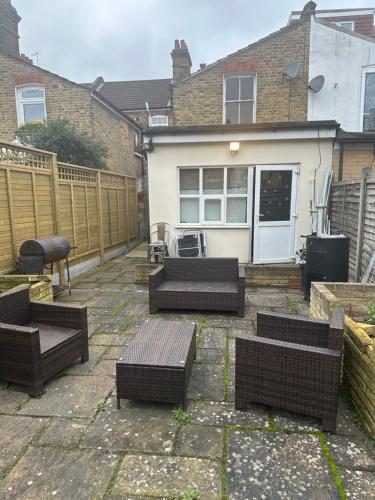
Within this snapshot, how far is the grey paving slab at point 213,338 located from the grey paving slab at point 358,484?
1854 mm

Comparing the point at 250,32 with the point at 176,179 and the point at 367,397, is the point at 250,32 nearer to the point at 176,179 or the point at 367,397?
the point at 176,179

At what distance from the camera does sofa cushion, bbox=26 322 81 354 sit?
2.95m

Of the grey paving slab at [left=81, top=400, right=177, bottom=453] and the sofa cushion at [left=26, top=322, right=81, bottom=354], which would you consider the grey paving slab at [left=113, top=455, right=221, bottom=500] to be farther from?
the sofa cushion at [left=26, top=322, right=81, bottom=354]

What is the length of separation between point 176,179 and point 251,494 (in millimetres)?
6190

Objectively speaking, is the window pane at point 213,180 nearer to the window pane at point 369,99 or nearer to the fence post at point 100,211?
the fence post at point 100,211

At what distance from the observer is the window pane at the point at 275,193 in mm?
6957

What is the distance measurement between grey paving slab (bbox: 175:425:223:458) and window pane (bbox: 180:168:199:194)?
220 inches

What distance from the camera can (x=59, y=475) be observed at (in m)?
1.99

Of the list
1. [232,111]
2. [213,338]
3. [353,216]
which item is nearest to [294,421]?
[213,338]

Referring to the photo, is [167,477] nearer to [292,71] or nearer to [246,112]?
[246,112]

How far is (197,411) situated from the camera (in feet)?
8.54

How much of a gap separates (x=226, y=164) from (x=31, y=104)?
8.43 meters

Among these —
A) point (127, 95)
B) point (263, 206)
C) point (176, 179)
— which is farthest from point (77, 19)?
point (263, 206)

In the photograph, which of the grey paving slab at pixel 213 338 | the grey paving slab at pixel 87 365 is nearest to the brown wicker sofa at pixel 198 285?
the grey paving slab at pixel 213 338
